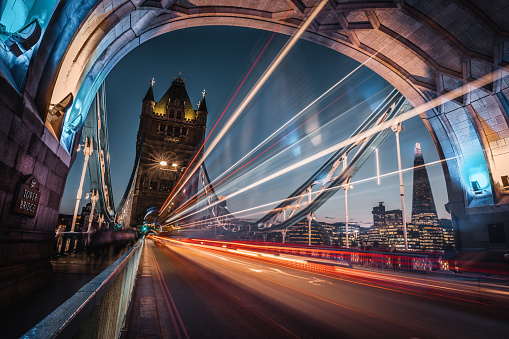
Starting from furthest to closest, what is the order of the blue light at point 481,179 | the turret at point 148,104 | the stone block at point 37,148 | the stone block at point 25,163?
the turret at point 148,104
the blue light at point 481,179
the stone block at point 37,148
the stone block at point 25,163

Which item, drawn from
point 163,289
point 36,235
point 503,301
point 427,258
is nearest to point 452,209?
point 427,258

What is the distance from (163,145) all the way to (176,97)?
699 inches

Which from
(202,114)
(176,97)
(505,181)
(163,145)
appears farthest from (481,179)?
(176,97)

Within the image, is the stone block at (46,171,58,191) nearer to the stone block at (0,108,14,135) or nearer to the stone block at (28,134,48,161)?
the stone block at (28,134,48,161)

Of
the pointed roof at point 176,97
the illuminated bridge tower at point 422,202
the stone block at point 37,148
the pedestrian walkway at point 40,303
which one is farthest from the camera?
the illuminated bridge tower at point 422,202

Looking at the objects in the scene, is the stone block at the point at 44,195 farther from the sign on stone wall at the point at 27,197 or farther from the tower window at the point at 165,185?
the tower window at the point at 165,185

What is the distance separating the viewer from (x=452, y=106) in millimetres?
15391

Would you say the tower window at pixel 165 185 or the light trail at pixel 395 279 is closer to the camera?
the light trail at pixel 395 279

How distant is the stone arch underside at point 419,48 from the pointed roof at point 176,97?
66.6 metres

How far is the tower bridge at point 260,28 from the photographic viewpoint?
14.8 ft

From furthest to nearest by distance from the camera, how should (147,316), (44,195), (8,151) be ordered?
1. (44,195)
2. (147,316)
3. (8,151)

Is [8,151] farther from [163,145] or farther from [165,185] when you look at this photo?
[163,145]

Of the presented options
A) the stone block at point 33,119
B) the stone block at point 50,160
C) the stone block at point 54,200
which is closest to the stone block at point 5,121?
the stone block at point 33,119

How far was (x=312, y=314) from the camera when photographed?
495 cm
